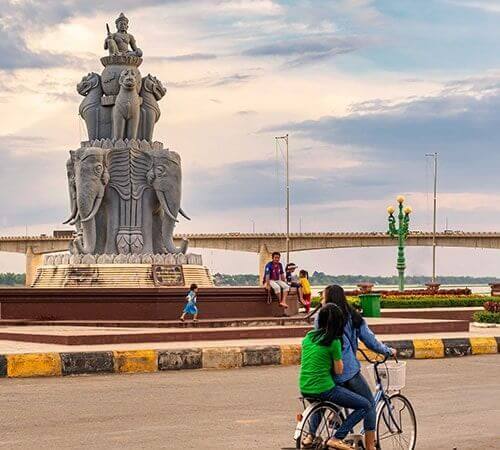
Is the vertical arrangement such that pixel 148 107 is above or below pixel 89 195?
above

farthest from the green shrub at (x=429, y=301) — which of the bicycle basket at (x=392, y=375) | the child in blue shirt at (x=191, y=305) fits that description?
the bicycle basket at (x=392, y=375)

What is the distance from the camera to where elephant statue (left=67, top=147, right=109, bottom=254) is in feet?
81.5

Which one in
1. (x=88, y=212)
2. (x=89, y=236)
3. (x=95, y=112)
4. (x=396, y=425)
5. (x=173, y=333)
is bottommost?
(x=173, y=333)

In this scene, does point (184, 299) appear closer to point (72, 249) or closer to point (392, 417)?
point (72, 249)

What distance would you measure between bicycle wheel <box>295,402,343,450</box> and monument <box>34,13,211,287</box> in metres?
16.2

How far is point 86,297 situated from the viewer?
74.6ft

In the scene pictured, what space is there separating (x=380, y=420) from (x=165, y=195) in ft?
56.7

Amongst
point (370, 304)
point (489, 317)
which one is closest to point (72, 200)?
point (370, 304)

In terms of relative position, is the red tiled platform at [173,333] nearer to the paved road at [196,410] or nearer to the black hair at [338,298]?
the paved road at [196,410]

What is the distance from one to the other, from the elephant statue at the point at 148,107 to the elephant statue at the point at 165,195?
81cm

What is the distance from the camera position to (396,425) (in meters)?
8.62

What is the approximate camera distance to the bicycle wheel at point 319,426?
807 cm

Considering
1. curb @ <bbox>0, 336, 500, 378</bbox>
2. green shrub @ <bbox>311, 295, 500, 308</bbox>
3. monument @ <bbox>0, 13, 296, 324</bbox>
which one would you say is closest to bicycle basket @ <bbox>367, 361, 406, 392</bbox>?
curb @ <bbox>0, 336, 500, 378</bbox>

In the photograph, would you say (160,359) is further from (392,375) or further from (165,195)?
(165,195)
